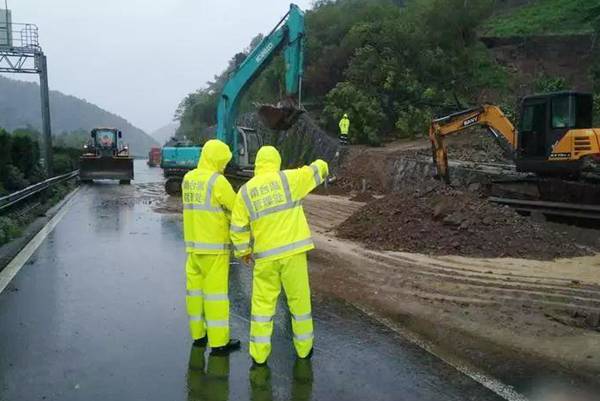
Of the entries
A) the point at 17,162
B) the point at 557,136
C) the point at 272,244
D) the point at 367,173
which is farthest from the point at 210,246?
the point at 367,173

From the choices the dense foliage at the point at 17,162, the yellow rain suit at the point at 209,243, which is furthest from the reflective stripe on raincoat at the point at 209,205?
the dense foliage at the point at 17,162

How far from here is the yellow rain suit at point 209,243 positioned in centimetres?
517

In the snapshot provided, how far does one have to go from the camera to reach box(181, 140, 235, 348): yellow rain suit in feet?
17.0

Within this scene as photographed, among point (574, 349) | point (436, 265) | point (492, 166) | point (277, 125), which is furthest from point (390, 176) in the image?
point (574, 349)

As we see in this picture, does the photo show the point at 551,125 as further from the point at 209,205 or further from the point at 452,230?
the point at 209,205

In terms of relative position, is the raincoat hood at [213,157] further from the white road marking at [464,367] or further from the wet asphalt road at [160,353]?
the white road marking at [464,367]

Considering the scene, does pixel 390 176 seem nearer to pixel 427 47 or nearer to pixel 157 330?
pixel 427 47

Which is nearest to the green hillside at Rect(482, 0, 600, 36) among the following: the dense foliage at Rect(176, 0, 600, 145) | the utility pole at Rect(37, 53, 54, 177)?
the dense foliage at Rect(176, 0, 600, 145)

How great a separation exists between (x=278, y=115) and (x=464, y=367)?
424 inches

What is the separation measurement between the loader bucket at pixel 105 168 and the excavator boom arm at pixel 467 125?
16.7 meters

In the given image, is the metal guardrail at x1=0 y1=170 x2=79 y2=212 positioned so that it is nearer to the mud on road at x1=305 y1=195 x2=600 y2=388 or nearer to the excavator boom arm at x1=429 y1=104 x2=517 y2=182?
the mud on road at x1=305 y1=195 x2=600 y2=388

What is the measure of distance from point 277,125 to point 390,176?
7606 millimetres

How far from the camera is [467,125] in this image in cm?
1659

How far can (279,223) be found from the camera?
490 centimetres
